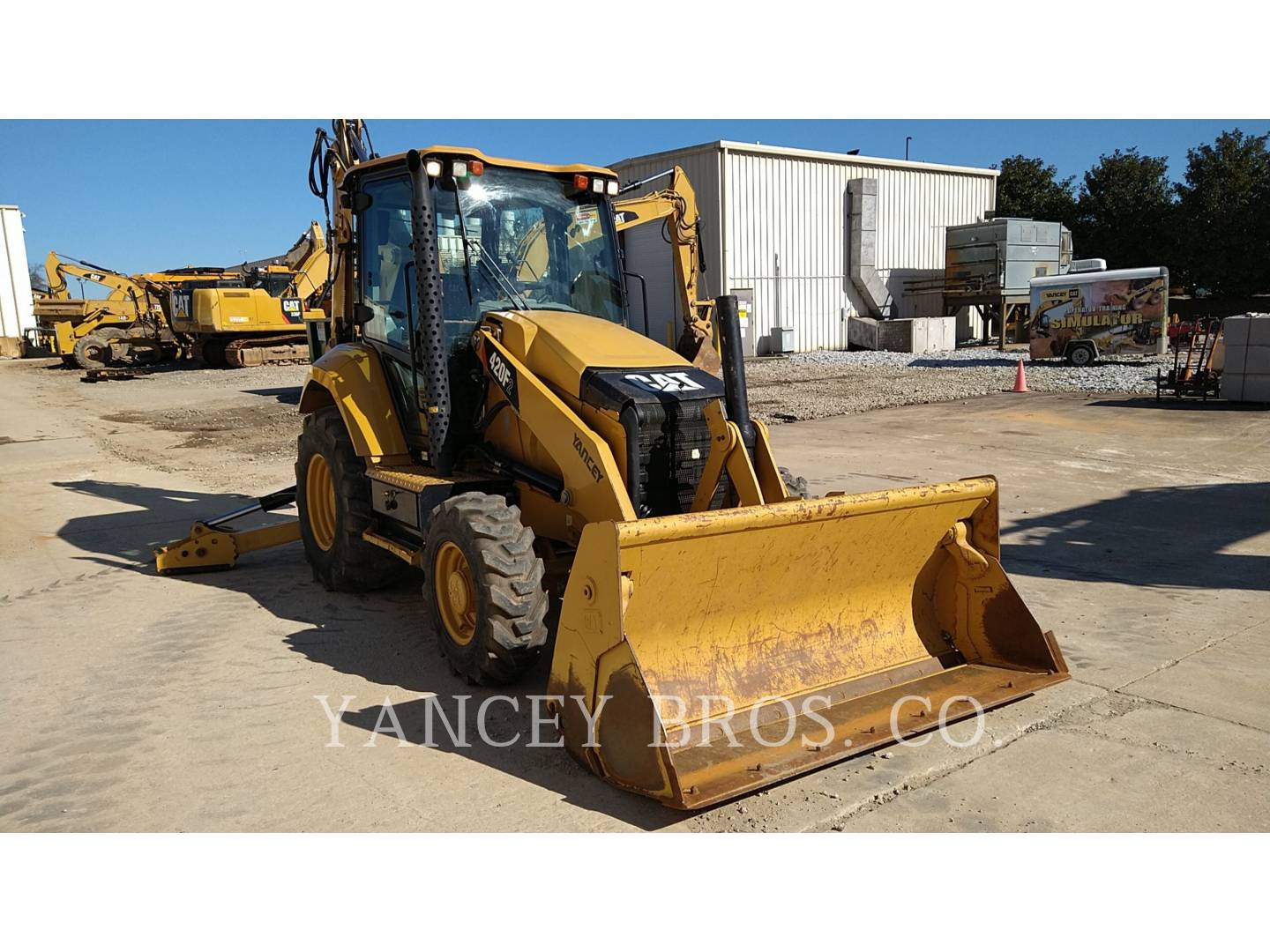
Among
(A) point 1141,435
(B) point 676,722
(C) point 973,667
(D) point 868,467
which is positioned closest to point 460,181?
(B) point 676,722

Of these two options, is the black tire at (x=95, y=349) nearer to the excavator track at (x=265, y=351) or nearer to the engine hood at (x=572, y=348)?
the excavator track at (x=265, y=351)

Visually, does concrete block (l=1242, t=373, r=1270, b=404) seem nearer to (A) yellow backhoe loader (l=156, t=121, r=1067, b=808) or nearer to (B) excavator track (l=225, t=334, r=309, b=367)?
(A) yellow backhoe loader (l=156, t=121, r=1067, b=808)

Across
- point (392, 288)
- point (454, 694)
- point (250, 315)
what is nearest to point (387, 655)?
point (454, 694)

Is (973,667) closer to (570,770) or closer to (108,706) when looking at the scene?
(570,770)

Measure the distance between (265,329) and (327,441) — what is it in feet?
83.9

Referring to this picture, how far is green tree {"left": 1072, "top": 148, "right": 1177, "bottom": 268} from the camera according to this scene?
37.0m

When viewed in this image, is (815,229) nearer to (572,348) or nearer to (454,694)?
(572,348)

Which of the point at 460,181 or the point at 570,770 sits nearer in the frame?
the point at 570,770

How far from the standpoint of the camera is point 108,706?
4.76 meters

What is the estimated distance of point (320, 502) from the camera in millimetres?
6820

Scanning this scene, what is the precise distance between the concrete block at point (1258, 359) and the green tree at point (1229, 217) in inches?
863

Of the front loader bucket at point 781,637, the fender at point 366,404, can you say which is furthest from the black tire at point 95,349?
the front loader bucket at point 781,637

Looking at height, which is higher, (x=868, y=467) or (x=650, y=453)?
(x=650, y=453)
